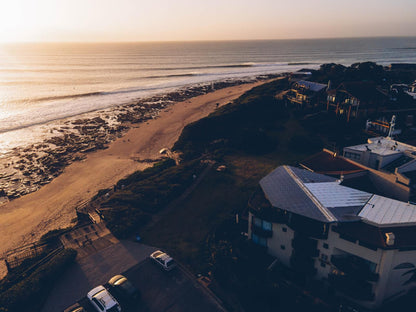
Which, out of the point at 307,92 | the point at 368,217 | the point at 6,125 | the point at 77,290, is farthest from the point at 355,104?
the point at 6,125

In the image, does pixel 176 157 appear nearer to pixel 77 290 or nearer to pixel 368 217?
pixel 77 290

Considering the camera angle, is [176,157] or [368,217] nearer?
[368,217]

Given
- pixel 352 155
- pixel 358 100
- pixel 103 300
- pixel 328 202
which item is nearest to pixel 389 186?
pixel 352 155

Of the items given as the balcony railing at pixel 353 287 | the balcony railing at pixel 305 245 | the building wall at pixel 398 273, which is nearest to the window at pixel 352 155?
the building wall at pixel 398 273

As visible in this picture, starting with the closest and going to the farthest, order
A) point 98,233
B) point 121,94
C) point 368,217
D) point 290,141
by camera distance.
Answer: point 368,217, point 98,233, point 290,141, point 121,94

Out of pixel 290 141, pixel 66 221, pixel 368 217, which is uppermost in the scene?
pixel 368 217

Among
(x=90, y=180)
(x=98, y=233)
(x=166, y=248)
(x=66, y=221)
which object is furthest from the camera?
(x=90, y=180)

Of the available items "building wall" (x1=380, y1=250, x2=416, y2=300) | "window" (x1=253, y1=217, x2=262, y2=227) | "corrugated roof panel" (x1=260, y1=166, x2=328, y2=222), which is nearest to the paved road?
"window" (x1=253, y1=217, x2=262, y2=227)

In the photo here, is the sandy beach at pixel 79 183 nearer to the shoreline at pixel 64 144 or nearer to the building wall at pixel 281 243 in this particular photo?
the shoreline at pixel 64 144

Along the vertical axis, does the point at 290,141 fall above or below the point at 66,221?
above
